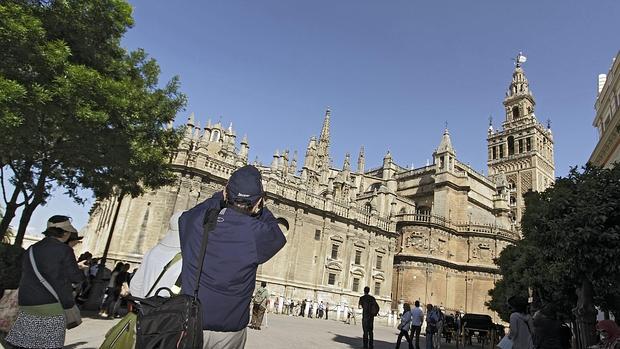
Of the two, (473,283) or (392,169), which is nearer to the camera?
(473,283)

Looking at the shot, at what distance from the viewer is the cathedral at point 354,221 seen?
2556cm

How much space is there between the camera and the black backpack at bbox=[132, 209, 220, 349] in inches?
91.2

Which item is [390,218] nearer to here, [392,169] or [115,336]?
[392,169]

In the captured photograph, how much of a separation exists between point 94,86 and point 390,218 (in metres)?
30.7

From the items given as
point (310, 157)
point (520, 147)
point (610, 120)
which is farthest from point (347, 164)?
point (520, 147)

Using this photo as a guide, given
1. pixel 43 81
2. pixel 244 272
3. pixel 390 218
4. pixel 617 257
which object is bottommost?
pixel 244 272

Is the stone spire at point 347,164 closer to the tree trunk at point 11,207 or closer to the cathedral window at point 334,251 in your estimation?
the cathedral window at point 334,251

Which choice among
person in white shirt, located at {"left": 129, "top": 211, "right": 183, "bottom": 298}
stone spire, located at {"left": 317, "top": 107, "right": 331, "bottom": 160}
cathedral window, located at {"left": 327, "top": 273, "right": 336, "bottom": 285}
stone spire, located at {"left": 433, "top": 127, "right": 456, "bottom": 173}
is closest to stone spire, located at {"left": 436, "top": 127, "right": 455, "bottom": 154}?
stone spire, located at {"left": 433, "top": 127, "right": 456, "bottom": 173}

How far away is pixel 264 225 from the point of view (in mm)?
3014

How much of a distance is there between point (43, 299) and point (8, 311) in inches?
42.3

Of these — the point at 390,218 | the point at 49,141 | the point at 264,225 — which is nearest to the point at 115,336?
the point at 264,225

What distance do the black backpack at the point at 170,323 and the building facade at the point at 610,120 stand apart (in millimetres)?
18453

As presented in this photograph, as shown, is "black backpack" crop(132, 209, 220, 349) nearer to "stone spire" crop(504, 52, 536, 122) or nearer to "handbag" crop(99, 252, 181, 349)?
"handbag" crop(99, 252, 181, 349)

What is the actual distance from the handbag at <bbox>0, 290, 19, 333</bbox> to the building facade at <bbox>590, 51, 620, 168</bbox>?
19.1 meters
